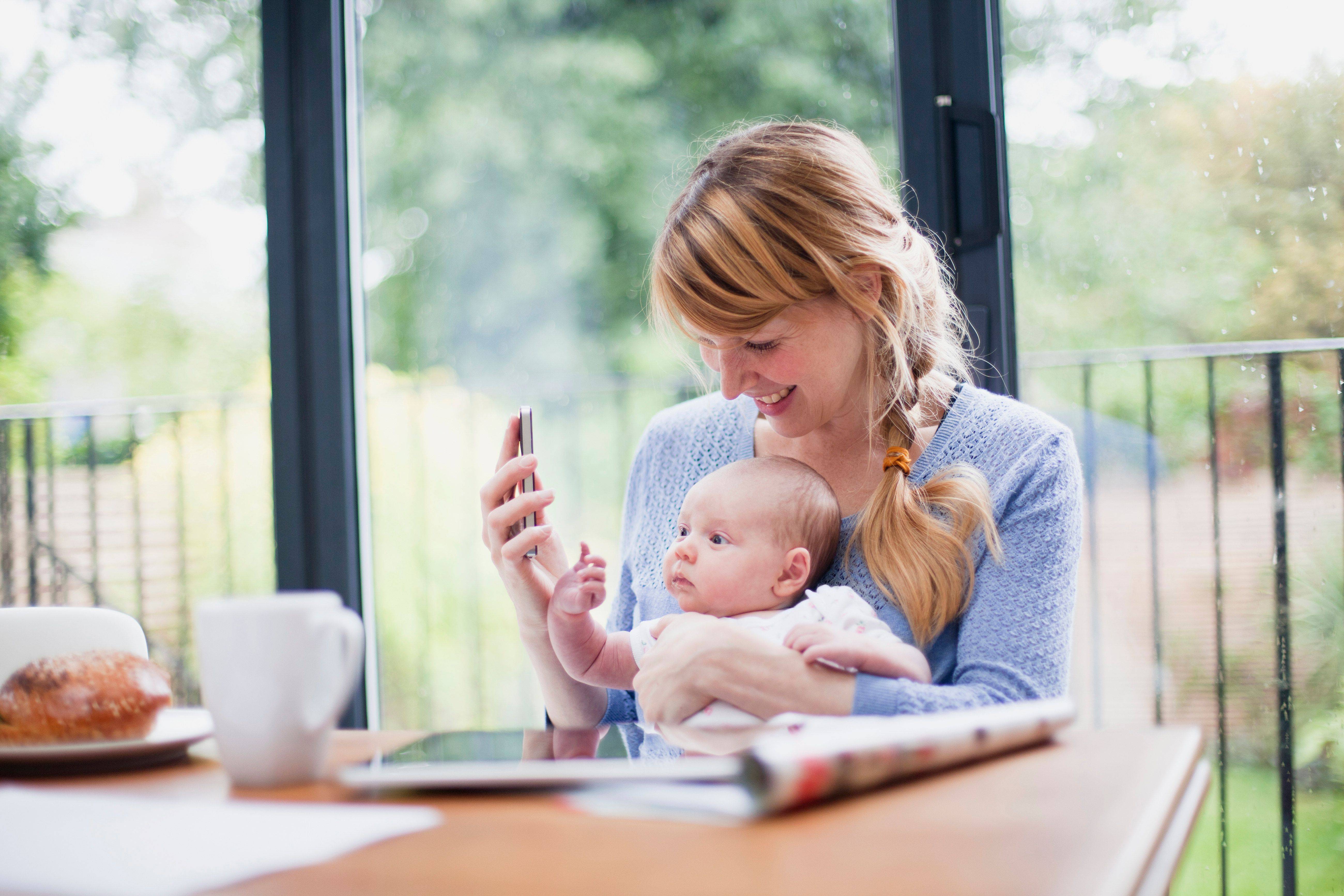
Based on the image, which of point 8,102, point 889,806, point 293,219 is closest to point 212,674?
point 889,806

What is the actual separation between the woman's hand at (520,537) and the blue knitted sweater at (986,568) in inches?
7.1

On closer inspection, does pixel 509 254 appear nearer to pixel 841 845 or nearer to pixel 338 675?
pixel 338 675

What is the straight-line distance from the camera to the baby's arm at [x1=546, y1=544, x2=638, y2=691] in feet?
3.74

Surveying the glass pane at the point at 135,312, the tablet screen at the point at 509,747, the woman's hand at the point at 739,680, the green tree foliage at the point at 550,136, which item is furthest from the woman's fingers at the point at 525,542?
the glass pane at the point at 135,312

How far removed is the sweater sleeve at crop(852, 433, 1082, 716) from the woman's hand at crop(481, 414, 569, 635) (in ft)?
1.69

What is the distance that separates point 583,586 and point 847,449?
510mm

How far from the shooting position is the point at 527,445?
1.21m

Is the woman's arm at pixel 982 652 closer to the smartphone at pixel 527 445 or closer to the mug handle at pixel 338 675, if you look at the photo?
the smartphone at pixel 527 445

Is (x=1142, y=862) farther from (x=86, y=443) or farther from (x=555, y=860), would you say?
(x=86, y=443)

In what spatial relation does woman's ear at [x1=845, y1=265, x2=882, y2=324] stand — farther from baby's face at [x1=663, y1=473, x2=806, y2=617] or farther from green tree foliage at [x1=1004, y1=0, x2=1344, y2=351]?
green tree foliage at [x1=1004, y1=0, x2=1344, y2=351]

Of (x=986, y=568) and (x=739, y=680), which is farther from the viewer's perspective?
(x=986, y=568)

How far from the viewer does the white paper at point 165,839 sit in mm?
476

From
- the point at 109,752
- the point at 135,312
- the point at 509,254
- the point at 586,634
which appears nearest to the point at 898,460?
the point at 586,634

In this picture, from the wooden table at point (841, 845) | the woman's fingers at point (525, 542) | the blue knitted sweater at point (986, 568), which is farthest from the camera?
the woman's fingers at point (525, 542)
